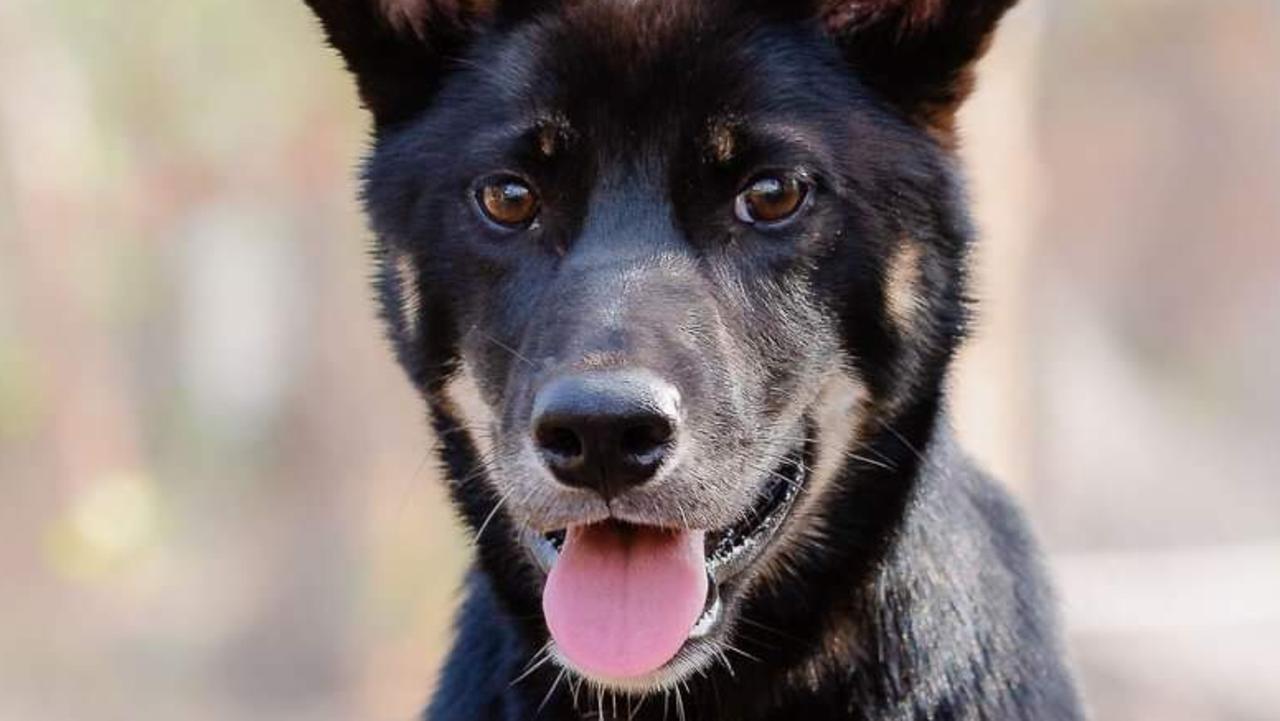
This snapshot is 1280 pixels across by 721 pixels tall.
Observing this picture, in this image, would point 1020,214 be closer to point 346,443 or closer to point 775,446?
point 775,446

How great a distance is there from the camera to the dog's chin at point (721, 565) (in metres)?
2.96

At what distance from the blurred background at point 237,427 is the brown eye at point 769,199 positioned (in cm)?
586

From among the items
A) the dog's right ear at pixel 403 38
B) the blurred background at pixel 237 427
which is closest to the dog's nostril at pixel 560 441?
the dog's right ear at pixel 403 38

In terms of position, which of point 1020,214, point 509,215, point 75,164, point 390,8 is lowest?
point 75,164

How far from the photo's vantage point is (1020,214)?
6.91 m

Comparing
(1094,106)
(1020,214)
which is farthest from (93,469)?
(1094,106)

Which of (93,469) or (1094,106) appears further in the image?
(1094,106)

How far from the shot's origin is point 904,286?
323 cm

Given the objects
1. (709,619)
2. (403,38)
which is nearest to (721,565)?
(709,619)

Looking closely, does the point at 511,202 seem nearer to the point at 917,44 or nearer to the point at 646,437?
the point at 646,437

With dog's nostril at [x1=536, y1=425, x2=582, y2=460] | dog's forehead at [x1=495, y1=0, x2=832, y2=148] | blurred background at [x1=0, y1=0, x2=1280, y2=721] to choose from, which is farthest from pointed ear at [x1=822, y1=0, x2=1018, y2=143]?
blurred background at [x1=0, y1=0, x2=1280, y2=721]

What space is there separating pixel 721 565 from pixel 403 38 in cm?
120

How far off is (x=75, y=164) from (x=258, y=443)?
1972 millimetres

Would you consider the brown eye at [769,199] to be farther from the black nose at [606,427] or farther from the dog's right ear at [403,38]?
the dog's right ear at [403,38]
